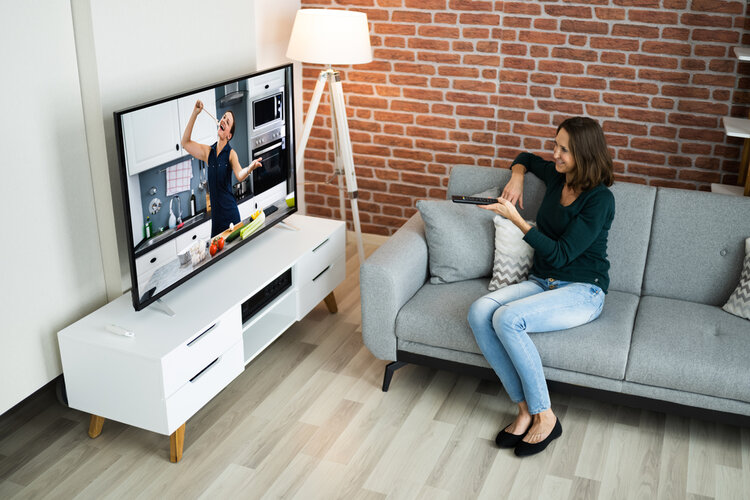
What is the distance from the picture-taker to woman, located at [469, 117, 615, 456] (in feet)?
9.17

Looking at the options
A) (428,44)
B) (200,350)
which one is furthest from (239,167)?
(428,44)

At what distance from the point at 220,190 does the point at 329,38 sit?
1061 millimetres

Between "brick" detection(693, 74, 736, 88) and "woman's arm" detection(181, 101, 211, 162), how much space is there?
2.45 m

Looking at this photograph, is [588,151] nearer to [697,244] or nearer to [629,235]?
[629,235]

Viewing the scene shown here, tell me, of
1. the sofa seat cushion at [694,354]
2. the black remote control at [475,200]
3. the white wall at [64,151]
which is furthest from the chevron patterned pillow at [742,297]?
the white wall at [64,151]

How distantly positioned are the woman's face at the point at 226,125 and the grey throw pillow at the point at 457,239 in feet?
2.82

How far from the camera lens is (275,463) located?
2754 mm

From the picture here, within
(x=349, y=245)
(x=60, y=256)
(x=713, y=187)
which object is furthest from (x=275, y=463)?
(x=713, y=187)

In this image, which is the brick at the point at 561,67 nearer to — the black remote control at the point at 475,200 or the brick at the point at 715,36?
the brick at the point at 715,36

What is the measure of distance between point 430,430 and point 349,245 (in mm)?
1920

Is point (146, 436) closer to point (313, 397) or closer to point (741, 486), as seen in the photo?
point (313, 397)

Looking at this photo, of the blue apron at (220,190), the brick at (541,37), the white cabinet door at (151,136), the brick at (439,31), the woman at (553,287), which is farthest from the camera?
the brick at (439,31)

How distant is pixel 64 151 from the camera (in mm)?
2664

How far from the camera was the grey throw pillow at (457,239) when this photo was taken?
3248mm
